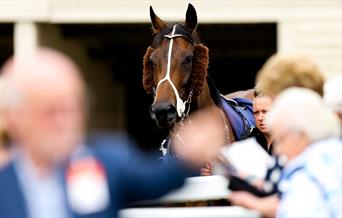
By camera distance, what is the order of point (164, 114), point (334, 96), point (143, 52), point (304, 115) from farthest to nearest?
point (143, 52)
point (164, 114)
point (334, 96)
point (304, 115)

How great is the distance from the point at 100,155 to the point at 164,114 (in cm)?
394

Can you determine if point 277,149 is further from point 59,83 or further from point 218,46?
point 218,46

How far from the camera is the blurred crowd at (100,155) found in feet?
9.55

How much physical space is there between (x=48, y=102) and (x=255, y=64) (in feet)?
64.0

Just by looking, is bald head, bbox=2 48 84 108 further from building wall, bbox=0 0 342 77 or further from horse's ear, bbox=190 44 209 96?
building wall, bbox=0 0 342 77

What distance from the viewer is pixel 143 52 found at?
2117cm

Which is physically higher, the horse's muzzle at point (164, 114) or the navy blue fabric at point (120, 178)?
the navy blue fabric at point (120, 178)

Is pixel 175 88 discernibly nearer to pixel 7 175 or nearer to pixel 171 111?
pixel 171 111

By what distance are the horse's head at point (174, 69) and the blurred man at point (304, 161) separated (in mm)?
3388

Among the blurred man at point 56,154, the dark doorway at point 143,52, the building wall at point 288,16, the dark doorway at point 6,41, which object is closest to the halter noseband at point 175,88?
the blurred man at point 56,154

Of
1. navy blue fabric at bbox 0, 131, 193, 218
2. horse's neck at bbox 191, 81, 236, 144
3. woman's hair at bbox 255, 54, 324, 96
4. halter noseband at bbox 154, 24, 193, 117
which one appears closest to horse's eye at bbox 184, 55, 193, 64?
halter noseband at bbox 154, 24, 193, 117

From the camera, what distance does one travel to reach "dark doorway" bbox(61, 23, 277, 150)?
1844cm

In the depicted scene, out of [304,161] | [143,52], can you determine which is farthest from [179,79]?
[143,52]

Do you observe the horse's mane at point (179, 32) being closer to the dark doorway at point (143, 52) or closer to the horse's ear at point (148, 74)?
the horse's ear at point (148, 74)
